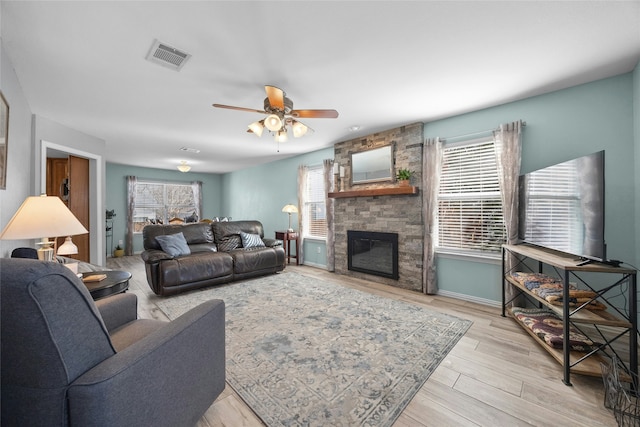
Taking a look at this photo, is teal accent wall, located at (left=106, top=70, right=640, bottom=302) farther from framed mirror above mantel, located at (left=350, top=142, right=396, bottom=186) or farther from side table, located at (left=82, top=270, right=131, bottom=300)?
side table, located at (left=82, top=270, right=131, bottom=300)

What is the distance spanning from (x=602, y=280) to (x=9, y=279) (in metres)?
4.01

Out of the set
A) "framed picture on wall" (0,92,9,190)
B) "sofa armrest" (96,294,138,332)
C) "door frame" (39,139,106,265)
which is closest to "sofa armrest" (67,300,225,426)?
"sofa armrest" (96,294,138,332)

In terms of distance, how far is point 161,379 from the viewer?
102 centimetres

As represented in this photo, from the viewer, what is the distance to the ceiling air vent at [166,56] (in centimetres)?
195

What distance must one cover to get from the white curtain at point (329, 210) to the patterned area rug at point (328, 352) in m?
1.36

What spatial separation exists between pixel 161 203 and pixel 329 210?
228 inches

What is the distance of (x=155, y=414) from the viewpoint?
98 cm

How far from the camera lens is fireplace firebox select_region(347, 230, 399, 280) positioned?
4004 millimetres

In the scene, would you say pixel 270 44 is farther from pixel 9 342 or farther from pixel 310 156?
pixel 310 156

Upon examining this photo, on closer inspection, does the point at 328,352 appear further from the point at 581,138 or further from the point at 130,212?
the point at 130,212

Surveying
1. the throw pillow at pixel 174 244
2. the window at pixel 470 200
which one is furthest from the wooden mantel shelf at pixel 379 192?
the throw pillow at pixel 174 244

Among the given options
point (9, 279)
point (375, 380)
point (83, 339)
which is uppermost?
point (9, 279)

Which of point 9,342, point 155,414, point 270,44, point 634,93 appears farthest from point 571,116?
point 9,342

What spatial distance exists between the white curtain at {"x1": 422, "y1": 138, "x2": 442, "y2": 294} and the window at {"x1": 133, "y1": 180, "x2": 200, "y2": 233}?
708cm
